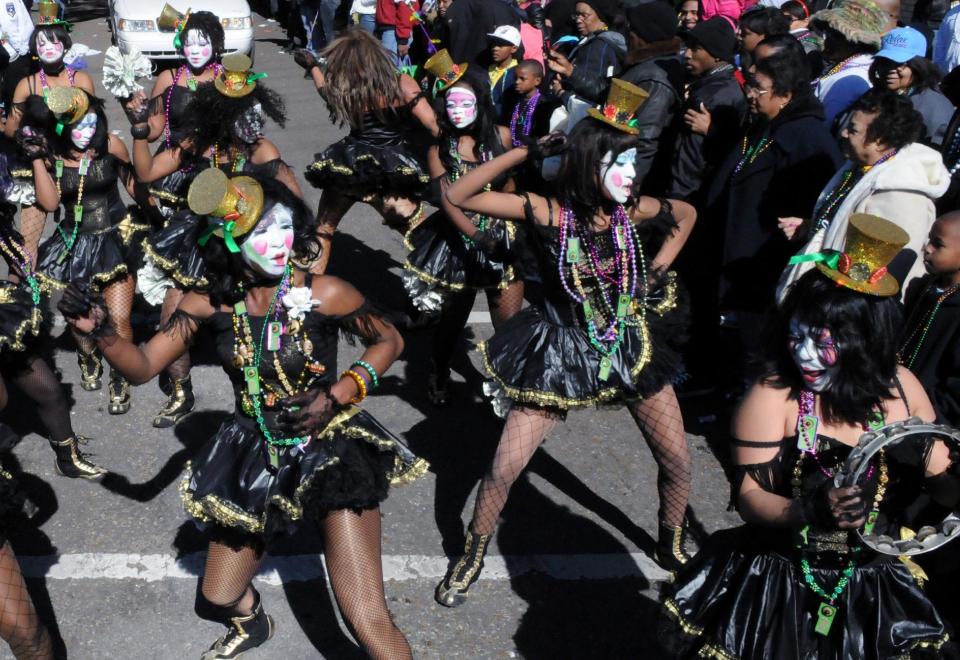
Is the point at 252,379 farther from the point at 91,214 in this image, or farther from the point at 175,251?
the point at 91,214

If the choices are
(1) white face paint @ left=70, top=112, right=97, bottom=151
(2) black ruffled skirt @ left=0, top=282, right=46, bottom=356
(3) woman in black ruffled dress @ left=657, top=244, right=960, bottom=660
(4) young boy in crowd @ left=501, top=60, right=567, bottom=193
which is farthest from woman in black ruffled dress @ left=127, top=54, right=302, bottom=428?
(3) woman in black ruffled dress @ left=657, top=244, right=960, bottom=660

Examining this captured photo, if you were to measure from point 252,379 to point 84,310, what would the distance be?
627 mm

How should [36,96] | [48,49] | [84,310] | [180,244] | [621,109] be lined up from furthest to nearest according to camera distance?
[48,49] < [36,96] < [180,244] < [621,109] < [84,310]

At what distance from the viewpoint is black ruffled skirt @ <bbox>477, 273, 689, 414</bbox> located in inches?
167

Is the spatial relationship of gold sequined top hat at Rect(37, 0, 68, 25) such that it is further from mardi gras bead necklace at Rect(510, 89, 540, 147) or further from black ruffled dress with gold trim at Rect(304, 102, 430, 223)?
mardi gras bead necklace at Rect(510, 89, 540, 147)

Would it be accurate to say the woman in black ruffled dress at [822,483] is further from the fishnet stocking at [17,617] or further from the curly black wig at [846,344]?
the fishnet stocking at [17,617]

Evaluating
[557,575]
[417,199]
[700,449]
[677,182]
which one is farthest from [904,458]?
[417,199]

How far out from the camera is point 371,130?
6.82 m

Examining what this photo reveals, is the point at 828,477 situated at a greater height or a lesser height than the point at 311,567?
greater

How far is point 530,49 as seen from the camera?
30.7ft

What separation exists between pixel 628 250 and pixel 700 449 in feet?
6.27

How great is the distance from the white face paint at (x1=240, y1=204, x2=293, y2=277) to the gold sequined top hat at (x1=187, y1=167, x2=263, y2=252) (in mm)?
36

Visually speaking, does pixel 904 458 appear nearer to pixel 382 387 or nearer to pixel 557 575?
pixel 557 575

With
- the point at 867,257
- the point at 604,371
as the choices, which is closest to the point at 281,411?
the point at 604,371
